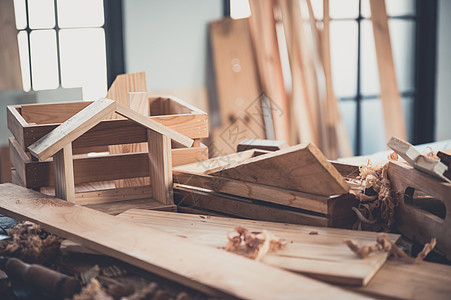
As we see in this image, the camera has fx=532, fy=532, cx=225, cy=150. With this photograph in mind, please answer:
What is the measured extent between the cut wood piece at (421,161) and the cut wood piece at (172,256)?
1.48ft

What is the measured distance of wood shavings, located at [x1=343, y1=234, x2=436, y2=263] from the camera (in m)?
1.17

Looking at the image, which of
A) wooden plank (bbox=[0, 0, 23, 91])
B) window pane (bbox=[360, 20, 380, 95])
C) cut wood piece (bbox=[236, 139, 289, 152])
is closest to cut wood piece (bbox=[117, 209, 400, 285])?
cut wood piece (bbox=[236, 139, 289, 152])

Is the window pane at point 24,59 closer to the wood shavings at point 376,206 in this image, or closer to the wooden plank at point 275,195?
the wooden plank at point 275,195

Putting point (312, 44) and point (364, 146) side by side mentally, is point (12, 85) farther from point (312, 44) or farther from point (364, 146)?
point (364, 146)

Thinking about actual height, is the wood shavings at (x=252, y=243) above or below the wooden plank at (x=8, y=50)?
below

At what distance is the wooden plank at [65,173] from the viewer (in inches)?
60.1

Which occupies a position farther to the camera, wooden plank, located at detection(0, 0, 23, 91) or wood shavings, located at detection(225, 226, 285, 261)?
wooden plank, located at detection(0, 0, 23, 91)

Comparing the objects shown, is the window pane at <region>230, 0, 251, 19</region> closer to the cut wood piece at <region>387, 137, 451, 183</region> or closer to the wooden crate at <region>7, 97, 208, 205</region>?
the wooden crate at <region>7, 97, 208, 205</region>

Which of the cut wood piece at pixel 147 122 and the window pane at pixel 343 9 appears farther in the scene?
the window pane at pixel 343 9

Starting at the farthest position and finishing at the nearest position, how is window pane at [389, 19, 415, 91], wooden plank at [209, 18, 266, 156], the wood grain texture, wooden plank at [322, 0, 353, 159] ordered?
window pane at [389, 19, 415, 91] < wooden plank at [322, 0, 353, 159] < wooden plank at [209, 18, 266, 156] < the wood grain texture

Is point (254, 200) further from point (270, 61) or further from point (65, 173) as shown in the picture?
point (270, 61)

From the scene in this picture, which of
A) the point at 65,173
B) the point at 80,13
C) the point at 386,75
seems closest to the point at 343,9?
the point at 386,75

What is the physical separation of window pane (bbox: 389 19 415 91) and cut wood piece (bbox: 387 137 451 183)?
8.83 feet

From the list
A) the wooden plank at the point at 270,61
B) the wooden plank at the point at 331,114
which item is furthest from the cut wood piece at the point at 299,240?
the wooden plank at the point at 331,114
